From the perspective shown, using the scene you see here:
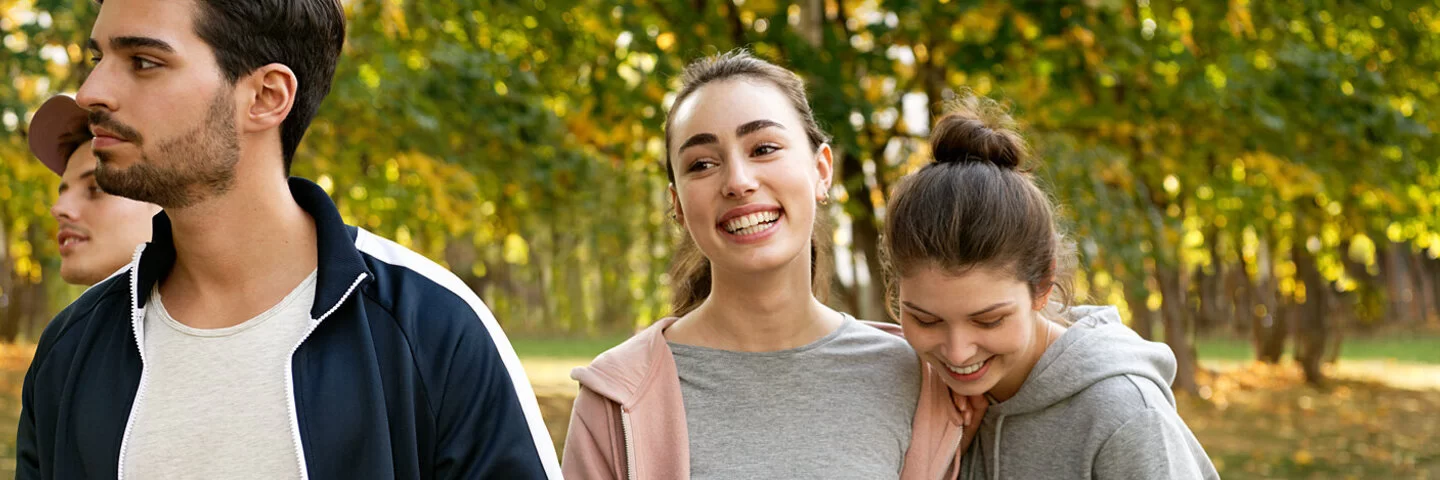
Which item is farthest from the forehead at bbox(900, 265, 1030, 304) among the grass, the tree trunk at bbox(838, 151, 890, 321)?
the grass

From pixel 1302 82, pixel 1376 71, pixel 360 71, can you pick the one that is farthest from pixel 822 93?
pixel 1376 71

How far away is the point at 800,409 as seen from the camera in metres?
2.49

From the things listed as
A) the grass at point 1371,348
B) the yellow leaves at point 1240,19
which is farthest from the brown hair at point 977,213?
the grass at point 1371,348

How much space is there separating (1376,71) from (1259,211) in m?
2.30

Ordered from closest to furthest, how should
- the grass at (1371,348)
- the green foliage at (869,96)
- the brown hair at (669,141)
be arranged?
the brown hair at (669,141), the green foliage at (869,96), the grass at (1371,348)

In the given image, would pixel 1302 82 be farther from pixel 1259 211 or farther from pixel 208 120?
pixel 208 120

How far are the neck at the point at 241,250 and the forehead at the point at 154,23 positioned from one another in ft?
0.63

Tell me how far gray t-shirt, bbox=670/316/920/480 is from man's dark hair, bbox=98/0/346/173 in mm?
902

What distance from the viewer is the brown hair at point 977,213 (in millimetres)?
2486

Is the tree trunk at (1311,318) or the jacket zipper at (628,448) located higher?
the jacket zipper at (628,448)

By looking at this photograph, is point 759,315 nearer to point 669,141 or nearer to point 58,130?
point 669,141

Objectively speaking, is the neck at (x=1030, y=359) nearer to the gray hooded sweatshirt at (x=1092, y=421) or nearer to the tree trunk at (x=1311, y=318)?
the gray hooded sweatshirt at (x=1092, y=421)

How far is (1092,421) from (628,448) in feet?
2.71

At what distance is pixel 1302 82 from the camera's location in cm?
748
